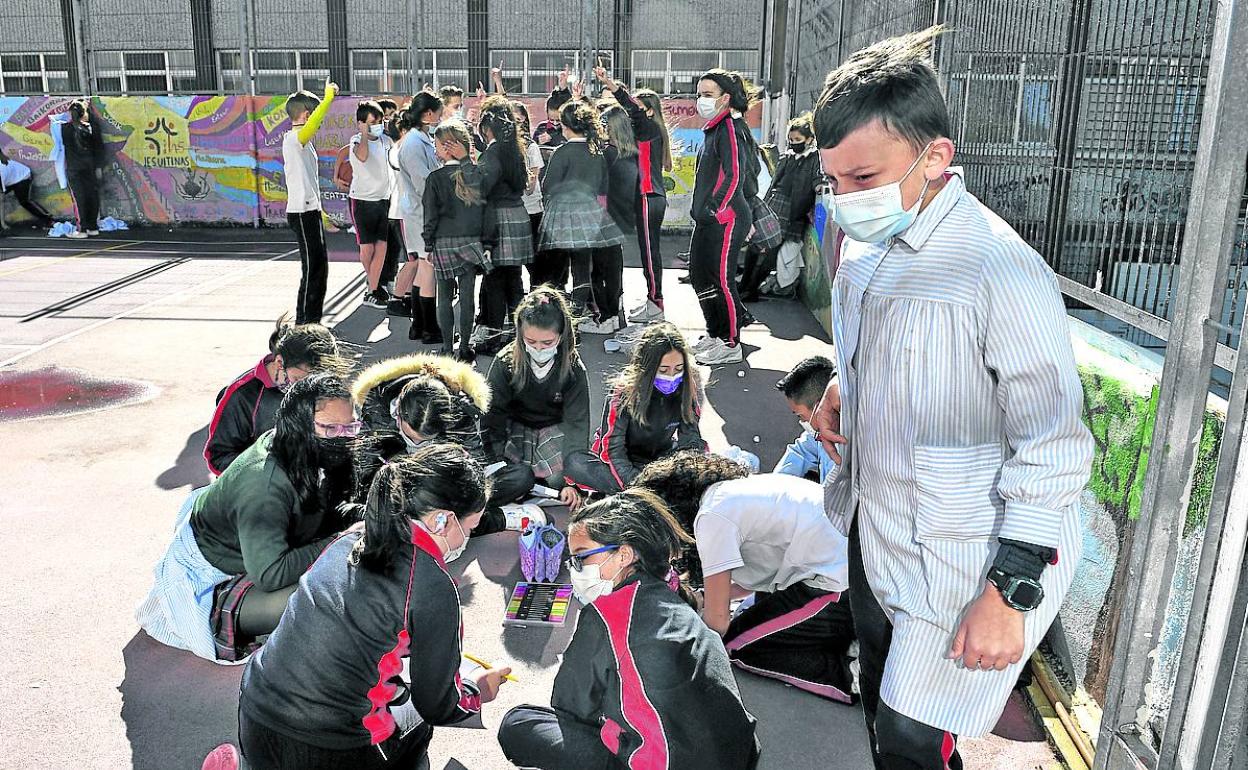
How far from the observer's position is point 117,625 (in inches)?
161

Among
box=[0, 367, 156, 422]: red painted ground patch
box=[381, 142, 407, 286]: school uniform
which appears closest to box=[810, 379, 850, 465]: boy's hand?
box=[0, 367, 156, 422]: red painted ground patch

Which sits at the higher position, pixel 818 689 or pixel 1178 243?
pixel 1178 243

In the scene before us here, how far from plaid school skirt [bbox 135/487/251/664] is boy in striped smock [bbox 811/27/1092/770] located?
8.38 feet

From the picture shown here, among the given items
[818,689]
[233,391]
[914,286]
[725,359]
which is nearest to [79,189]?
[725,359]

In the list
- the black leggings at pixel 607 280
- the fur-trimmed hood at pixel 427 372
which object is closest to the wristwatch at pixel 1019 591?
the fur-trimmed hood at pixel 427 372

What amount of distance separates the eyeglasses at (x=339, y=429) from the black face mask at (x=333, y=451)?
17mm

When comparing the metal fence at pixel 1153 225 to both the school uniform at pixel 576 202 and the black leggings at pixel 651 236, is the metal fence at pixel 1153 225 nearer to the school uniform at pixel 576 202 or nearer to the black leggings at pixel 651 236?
the school uniform at pixel 576 202

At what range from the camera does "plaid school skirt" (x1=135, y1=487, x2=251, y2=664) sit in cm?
380

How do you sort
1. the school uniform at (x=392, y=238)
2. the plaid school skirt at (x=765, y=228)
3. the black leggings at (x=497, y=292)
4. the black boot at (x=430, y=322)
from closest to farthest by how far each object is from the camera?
the black leggings at (x=497, y=292) → the black boot at (x=430, y=322) → the plaid school skirt at (x=765, y=228) → the school uniform at (x=392, y=238)

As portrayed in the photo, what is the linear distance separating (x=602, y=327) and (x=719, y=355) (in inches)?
55.9

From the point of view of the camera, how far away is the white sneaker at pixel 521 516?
482 centimetres

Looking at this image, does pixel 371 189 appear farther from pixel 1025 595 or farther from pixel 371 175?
pixel 1025 595

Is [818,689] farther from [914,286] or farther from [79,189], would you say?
[79,189]

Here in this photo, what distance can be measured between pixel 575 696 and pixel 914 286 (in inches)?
61.6
